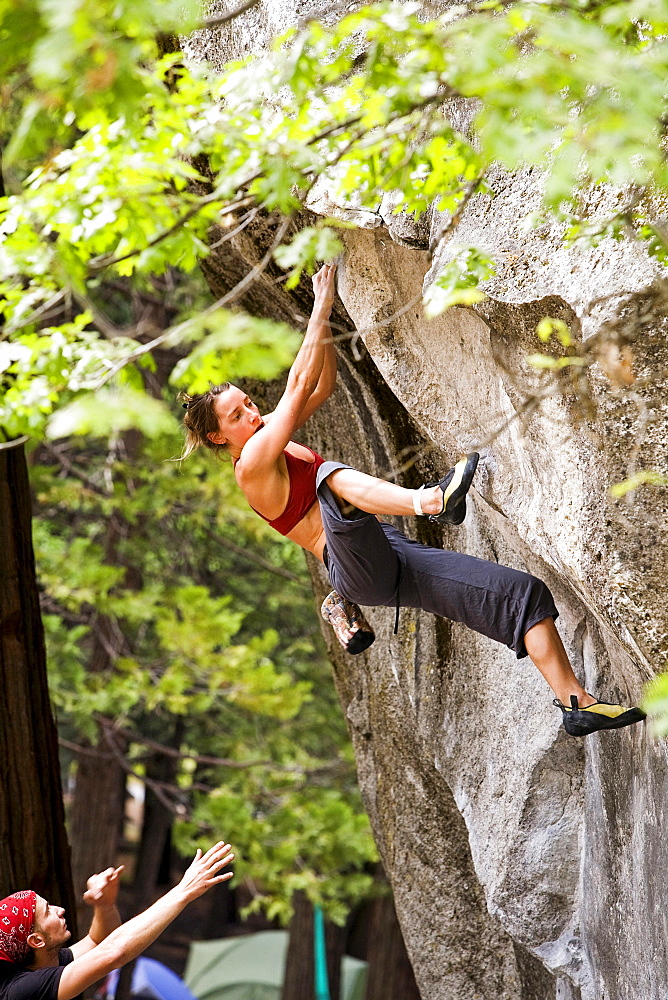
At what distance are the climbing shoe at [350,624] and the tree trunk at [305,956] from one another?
1039 centimetres

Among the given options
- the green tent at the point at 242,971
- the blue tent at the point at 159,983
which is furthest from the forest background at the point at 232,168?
the green tent at the point at 242,971

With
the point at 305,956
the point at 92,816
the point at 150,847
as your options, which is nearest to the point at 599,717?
the point at 92,816

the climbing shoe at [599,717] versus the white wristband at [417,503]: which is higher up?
the white wristband at [417,503]

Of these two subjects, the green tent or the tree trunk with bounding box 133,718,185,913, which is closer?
the green tent

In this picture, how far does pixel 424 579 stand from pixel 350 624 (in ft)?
1.77

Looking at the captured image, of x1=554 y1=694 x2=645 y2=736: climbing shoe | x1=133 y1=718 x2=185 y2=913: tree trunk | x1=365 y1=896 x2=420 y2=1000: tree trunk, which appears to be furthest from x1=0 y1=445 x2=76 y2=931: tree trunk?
x1=133 y1=718 x2=185 y2=913: tree trunk

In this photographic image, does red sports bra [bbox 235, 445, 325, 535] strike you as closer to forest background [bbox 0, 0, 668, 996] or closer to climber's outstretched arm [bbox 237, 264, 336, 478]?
climber's outstretched arm [bbox 237, 264, 336, 478]

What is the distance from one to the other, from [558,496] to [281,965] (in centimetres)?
1513

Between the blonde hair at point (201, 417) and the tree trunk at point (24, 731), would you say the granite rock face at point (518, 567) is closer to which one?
the blonde hair at point (201, 417)

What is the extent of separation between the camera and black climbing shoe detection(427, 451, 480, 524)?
3.52 metres

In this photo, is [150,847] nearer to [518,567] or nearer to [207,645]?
[207,645]

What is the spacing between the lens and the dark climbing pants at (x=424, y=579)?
390 cm

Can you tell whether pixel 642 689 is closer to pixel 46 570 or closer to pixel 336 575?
pixel 336 575

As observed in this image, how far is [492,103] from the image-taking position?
212 centimetres
